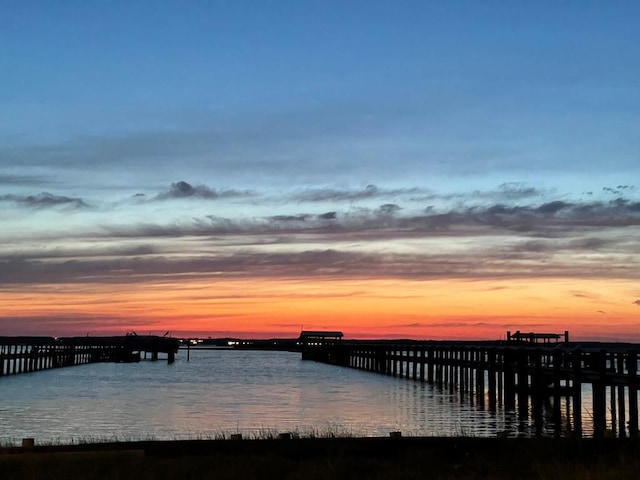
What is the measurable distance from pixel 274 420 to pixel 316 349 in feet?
359

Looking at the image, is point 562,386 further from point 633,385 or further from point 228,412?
point 633,385

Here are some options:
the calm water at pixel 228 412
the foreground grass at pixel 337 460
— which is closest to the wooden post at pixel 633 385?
the calm water at pixel 228 412

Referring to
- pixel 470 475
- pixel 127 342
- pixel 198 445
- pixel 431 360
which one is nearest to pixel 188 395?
pixel 431 360

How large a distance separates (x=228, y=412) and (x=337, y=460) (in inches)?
1219

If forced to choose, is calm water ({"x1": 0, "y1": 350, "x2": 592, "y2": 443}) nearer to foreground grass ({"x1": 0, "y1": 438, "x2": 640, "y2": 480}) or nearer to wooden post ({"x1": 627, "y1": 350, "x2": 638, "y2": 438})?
wooden post ({"x1": 627, "y1": 350, "x2": 638, "y2": 438})

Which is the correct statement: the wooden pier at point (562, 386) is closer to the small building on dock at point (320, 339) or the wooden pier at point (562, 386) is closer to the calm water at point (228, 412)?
the calm water at point (228, 412)

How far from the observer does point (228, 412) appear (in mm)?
45250

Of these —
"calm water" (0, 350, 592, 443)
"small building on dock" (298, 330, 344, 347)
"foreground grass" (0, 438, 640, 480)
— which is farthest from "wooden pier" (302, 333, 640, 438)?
"small building on dock" (298, 330, 344, 347)

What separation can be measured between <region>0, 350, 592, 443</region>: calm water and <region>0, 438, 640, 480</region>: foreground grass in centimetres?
1171

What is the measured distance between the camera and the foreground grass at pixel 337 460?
46.2 ft

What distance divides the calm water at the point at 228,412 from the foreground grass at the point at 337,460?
1171cm

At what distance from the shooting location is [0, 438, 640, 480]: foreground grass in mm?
14070

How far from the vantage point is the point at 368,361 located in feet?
347

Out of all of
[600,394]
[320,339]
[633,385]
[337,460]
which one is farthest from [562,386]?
[320,339]
